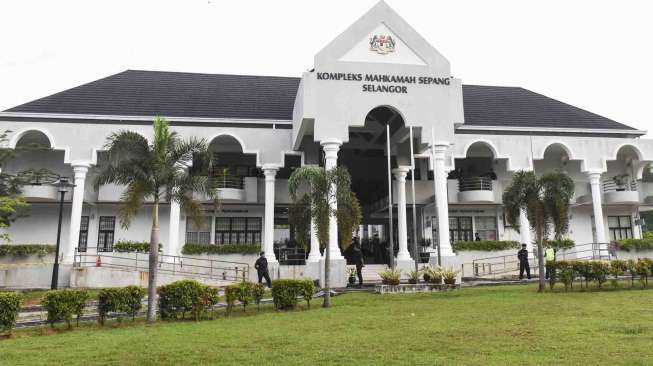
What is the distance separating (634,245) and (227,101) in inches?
952

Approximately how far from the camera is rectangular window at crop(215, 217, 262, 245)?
1070 inches

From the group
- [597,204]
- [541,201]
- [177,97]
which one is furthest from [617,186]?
[177,97]

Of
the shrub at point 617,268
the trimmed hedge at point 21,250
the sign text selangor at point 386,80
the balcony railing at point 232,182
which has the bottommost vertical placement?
the shrub at point 617,268

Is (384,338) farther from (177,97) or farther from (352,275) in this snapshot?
(177,97)

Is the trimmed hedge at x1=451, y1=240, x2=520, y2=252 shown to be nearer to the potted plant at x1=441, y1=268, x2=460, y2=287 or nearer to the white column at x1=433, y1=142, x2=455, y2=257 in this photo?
the white column at x1=433, y1=142, x2=455, y2=257

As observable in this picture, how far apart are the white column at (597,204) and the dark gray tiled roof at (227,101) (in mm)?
3563

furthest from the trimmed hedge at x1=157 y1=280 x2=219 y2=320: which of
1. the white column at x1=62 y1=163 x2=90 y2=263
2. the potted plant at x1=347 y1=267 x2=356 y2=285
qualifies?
the white column at x1=62 y1=163 x2=90 y2=263

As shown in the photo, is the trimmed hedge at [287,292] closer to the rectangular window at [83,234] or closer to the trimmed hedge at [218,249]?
the trimmed hedge at [218,249]

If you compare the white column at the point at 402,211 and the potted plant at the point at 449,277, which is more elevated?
the white column at the point at 402,211

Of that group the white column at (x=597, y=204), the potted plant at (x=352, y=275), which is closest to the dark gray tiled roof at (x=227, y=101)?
the white column at (x=597, y=204)

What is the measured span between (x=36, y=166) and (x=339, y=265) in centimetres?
1796

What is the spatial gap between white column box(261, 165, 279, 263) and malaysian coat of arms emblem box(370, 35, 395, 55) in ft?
25.7

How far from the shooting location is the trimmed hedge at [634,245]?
25531mm

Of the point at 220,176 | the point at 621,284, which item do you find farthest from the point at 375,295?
the point at 220,176
